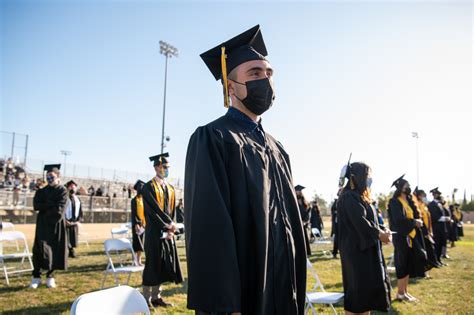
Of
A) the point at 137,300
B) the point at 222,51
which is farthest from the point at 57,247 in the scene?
the point at 222,51

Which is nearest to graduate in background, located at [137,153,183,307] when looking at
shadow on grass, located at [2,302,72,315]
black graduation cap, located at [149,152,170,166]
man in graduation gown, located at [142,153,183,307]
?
man in graduation gown, located at [142,153,183,307]

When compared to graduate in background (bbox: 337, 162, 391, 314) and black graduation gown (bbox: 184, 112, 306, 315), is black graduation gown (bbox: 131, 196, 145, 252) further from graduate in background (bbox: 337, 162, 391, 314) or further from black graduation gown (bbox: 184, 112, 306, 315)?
black graduation gown (bbox: 184, 112, 306, 315)

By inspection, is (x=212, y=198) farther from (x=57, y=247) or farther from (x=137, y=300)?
(x=57, y=247)

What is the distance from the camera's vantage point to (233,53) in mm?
2561

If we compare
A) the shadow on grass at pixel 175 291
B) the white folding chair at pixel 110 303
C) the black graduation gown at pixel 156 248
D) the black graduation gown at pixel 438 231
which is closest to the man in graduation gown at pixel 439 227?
the black graduation gown at pixel 438 231

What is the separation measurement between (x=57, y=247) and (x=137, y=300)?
5.42 m

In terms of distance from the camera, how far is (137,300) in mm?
2984

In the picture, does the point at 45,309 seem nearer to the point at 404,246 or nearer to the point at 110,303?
the point at 110,303

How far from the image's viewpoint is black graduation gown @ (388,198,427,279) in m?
6.88

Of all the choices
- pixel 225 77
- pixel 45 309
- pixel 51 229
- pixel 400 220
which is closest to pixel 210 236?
pixel 225 77

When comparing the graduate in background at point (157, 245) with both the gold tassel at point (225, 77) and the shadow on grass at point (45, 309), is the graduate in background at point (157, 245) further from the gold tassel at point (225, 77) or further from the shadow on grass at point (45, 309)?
the gold tassel at point (225, 77)

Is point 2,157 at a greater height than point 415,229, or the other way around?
point 2,157

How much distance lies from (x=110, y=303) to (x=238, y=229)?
1.51 metres

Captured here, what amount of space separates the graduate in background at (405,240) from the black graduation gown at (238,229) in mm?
5467
